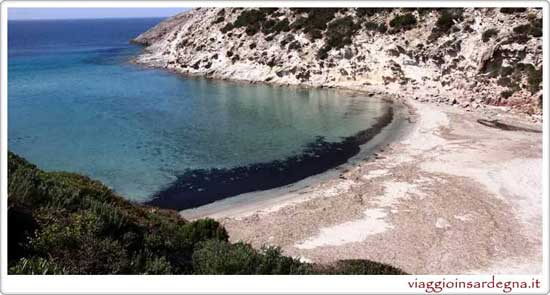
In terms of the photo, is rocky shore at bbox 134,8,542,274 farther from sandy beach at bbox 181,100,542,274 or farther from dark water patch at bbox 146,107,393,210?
dark water patch at bbox 146,107,393,210

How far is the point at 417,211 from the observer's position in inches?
699

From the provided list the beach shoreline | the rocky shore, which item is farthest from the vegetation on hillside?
the beach shoreline

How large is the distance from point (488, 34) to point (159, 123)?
28.1 meters

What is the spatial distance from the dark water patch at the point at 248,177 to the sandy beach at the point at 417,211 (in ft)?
2.89

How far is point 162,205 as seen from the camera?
19.8m

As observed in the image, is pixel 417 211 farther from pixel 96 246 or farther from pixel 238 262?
pixel 96 246

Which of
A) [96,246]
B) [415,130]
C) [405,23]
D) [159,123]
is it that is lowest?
[159,123]

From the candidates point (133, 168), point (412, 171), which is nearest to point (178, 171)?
point (133, 168)

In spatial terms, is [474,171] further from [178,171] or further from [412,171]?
[178,171]

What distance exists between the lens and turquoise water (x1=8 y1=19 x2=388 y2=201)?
987 inches

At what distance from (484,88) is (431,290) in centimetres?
3570

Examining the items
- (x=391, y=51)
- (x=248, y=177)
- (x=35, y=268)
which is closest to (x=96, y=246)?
(x=35, y=268)

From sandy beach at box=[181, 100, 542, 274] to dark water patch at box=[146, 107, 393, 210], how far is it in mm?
881

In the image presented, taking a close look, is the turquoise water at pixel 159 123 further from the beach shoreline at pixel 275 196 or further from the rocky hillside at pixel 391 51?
the rocky hillside at pixel 391 51
